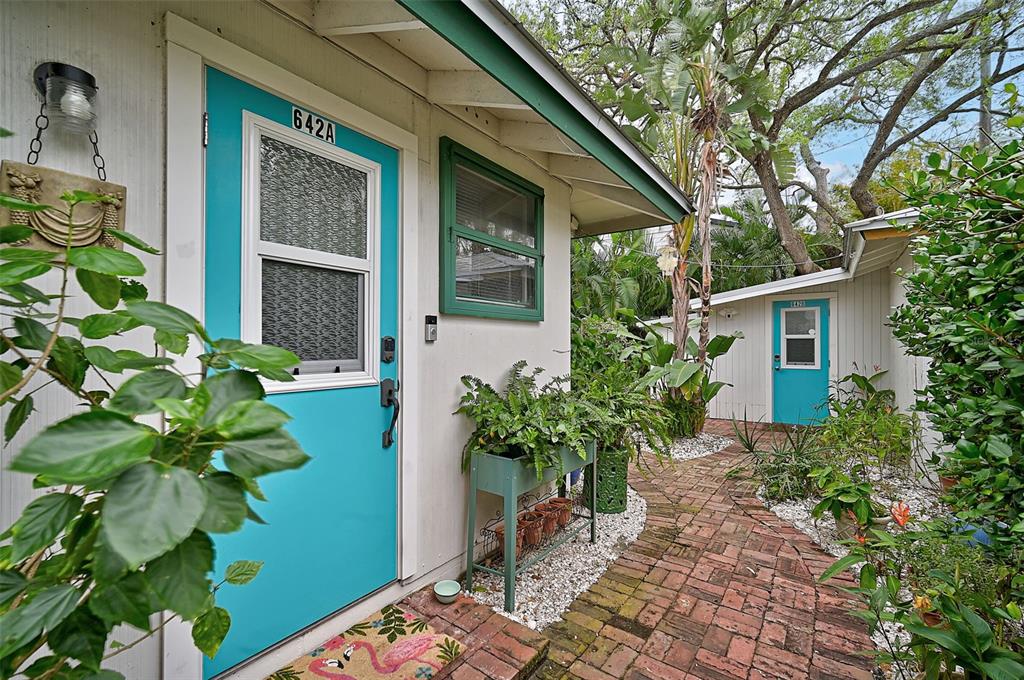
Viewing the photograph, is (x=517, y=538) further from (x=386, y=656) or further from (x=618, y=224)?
(x=618, y=224)

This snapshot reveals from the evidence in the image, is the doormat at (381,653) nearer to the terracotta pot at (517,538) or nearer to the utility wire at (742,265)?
the terracotta pot at (517,538)

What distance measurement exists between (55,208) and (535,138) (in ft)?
7.70

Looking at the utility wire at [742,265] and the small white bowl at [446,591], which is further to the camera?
the utility wire at [742,265]

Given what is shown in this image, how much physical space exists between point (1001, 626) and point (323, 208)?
301cm

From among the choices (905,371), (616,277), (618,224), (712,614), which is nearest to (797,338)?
(905,371)

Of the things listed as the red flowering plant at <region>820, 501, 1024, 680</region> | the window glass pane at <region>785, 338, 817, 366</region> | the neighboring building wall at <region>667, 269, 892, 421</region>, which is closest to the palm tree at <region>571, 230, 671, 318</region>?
the neighboring building wall at <region>667, 269, 892, 421</region>

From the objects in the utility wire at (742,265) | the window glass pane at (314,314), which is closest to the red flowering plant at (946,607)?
the window glass pane at (314,314)

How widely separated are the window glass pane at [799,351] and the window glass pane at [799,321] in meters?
0.14

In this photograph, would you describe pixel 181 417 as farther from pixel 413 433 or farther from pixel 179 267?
pixel 413 433

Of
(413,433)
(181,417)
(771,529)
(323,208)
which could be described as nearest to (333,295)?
(323,208)

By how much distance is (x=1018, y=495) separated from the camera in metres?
1.41

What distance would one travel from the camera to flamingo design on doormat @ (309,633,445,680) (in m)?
1.73

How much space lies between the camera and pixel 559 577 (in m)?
2.66

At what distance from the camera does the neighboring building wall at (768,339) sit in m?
6.75
